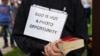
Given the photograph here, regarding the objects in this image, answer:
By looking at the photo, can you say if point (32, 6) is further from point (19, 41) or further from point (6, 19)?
point (6, 19)

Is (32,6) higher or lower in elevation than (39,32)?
higher

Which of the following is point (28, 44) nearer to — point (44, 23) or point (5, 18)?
point (44, 23)

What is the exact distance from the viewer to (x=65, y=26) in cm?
97

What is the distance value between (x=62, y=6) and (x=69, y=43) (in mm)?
334

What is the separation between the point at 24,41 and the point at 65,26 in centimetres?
21

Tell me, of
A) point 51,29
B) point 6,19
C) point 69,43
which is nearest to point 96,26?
point 69,43

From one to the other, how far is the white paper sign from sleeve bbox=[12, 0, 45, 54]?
0.03 m

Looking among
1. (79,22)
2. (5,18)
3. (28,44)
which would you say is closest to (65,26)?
(79,22)

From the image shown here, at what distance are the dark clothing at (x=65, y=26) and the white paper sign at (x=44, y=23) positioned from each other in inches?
1.1

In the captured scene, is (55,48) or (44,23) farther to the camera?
(44,23)

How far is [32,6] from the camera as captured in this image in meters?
0.96

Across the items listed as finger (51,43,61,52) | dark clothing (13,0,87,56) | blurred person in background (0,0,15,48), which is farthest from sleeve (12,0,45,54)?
blurred person in background (0,0,15,48)

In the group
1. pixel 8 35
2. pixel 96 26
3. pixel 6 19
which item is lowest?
pixel 8 35

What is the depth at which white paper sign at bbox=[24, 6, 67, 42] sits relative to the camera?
94cm
